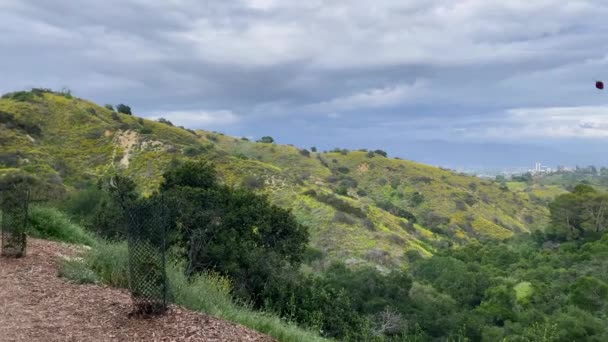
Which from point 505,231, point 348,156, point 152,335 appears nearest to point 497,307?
point 152,335

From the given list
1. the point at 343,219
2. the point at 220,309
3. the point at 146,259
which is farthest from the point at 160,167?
the point at 146,259

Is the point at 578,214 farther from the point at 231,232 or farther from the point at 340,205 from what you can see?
the point at 231,232

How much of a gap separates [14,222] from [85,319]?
14.9 feet

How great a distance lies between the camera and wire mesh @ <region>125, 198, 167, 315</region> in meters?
7.12

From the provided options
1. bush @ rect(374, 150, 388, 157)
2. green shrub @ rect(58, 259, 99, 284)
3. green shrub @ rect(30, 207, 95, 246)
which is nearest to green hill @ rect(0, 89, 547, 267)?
green shrub @ rect(30, 207, 95, 246)

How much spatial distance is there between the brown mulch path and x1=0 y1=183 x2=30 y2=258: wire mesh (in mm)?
1649

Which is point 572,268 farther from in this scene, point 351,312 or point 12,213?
point 12,213

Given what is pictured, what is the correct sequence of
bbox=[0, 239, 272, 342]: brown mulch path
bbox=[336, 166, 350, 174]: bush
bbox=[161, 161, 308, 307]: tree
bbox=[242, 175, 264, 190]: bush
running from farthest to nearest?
1. bbox=[336, 166, 350, 174]: bush
2. bbox=[242, 175, 264, 190]: bush
3. bbox=[161, 161, 308, 307]: tree
4. bbox=[0, 239, 272, 342]: brown mulch path

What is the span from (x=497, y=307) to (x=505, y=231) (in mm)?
42014

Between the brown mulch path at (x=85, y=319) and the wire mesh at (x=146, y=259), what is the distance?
240 millimetres

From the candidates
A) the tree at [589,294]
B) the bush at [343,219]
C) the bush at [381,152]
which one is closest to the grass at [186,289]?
the bush at [343,219]

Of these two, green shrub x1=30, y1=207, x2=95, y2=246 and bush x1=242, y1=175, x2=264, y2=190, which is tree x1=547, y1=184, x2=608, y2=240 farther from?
green shrub x1=30, y1=207, x2=95, y2=246

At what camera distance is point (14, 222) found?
10.5 metres

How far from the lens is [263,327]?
7.79 m
